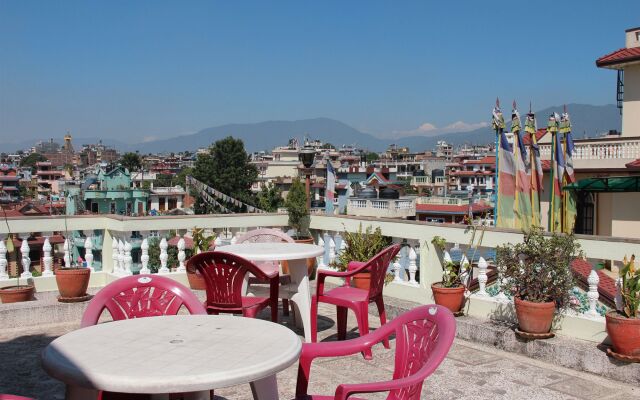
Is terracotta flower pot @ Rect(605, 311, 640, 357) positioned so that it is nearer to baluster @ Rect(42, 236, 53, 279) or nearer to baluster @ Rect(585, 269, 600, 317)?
baluster @ Rect(585, 269, 600, 317)

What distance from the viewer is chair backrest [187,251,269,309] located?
4.48 metres

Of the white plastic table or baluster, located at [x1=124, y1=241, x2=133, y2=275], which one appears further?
baluster, located at [x1=124, y1=241, x2=133, y2=275]

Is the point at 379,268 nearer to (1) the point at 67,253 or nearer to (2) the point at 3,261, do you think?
(1) the point at 67,253

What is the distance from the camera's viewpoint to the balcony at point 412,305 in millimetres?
4414

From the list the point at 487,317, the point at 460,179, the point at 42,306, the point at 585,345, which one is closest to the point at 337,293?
the point at 487,317

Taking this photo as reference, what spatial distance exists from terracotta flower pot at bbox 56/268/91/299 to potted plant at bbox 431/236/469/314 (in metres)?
3.36

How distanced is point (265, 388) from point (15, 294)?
4.33m

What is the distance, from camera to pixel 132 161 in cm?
10456

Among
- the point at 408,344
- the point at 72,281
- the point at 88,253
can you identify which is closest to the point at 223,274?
the point at 408,344

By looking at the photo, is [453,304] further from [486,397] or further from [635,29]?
[635,29]

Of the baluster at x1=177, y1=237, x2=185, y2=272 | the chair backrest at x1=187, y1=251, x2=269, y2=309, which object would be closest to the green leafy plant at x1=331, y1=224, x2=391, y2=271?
the baluster at x1=177, y1=237, x2=185, y2=272

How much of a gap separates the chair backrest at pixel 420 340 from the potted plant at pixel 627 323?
2.01m

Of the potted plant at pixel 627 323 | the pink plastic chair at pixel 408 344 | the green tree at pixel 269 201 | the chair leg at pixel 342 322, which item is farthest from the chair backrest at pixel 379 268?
the green tree at pixel 269 201

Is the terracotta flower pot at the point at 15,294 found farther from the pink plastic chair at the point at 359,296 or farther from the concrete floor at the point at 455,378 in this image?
the pink plastic chair at the point at 359,296
